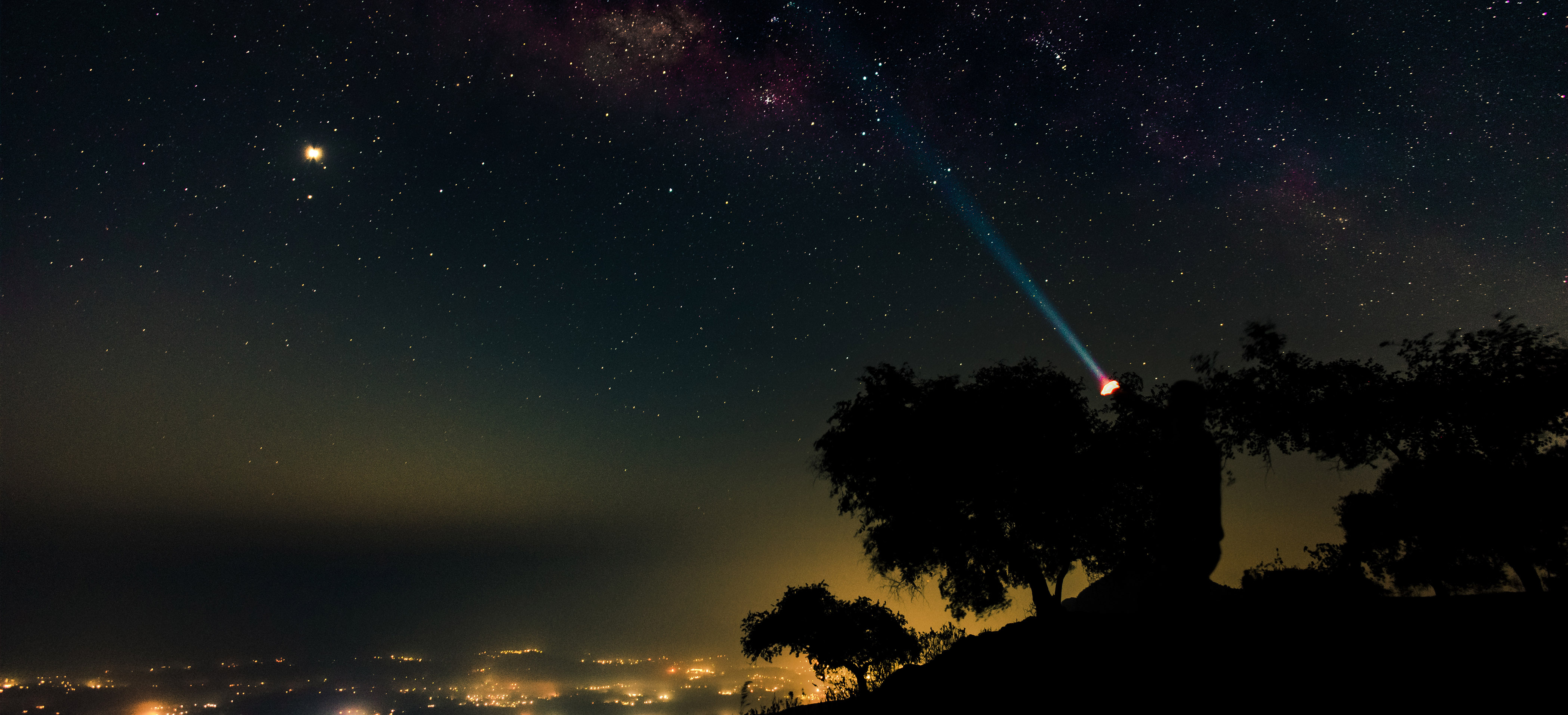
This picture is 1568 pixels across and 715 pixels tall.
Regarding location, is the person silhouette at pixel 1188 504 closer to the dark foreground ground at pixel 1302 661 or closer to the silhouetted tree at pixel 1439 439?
the dark foreground ground at pixel 1302 661

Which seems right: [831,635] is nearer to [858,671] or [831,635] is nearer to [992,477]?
[858,671]

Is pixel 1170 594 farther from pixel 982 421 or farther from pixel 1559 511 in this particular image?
pixel 1559 511

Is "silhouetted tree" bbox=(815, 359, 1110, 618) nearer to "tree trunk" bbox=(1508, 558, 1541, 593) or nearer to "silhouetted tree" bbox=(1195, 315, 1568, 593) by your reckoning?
"silhouetted tree" bbox=(1195, 315, 1568, 593)

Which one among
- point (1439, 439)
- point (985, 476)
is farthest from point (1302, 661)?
point (1439, 439)

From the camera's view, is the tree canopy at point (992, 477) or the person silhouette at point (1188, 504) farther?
the tree canopy at point (992, 477)

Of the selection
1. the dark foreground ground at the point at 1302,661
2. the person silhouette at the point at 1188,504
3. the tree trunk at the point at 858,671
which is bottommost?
→ the tree trunk at the point at 858,671

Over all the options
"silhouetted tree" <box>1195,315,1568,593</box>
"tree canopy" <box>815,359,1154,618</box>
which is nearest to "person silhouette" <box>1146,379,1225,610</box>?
"tree canopy" <box>815,359,1154,618</box>

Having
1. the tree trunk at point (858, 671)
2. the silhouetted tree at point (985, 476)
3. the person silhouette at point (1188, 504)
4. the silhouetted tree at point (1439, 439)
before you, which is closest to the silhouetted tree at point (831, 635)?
the tree trunk at point (858, 671)
